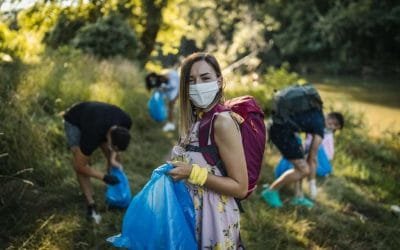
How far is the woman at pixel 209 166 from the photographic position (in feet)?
7.20

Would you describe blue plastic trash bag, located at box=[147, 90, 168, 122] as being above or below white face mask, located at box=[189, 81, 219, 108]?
below

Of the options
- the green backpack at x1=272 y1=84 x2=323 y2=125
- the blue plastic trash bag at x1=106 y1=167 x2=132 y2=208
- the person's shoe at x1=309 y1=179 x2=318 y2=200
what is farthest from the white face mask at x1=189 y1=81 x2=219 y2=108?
the person's shoe at x1=309 y1=179 x2=318 y2=200

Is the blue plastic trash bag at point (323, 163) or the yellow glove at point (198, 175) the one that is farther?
the blue plastic trash bag at point (323, 163)

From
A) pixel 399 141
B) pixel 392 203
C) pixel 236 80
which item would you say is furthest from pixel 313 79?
pixel 392 203

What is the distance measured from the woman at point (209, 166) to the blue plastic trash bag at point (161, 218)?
0.23 feet

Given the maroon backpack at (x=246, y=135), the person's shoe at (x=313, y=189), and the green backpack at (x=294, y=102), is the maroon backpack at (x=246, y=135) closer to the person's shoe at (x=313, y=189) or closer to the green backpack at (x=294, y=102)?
the green backpack at (x=294, y=102)

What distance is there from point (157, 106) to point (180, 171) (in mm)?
6353

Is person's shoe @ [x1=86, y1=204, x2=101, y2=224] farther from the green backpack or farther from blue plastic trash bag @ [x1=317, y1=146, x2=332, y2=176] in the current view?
blue plastic trash bag @ [x1=317, y1=146, x2=332, y2=176]

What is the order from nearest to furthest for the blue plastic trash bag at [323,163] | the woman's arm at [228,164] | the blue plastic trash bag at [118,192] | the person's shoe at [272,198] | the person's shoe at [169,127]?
the woman's arm at [228,164], the blue plastic trash bag at [118,192], the person's shoe at [272,198], the blue plastic trash bag at [323,163], the person's shoe at [169,127]

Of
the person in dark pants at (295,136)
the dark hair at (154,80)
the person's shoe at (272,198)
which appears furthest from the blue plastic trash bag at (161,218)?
the dark hair at (154,80)

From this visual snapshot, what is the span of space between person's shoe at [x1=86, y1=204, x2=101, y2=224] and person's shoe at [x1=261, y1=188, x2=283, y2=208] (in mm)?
2148

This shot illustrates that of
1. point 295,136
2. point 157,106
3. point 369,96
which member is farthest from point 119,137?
point 369,96

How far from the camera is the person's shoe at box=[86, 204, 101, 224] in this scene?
4.35 m

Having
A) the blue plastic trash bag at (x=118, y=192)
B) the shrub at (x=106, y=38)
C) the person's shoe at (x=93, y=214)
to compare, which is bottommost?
the person's shoe at (x=93, y=214)
